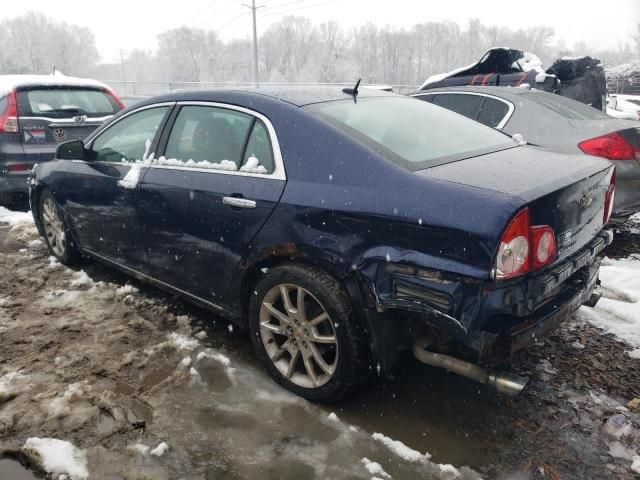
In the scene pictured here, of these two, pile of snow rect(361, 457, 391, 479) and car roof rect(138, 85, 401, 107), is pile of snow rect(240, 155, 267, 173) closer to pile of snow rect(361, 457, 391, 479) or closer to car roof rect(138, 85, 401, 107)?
car roof rect(138, 85, 401, 107)

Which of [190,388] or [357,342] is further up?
[357,342]

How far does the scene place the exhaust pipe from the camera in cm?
220

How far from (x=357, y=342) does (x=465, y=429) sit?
2.27 ft

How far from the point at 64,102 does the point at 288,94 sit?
487 centimetres

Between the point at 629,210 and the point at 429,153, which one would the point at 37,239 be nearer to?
the point at 429,153

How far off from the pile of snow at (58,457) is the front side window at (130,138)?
1.85 meters

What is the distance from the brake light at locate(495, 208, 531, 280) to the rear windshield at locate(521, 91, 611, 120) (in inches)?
123

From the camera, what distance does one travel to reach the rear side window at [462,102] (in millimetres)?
5202

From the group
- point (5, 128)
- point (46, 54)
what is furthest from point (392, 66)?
point (5, 128)

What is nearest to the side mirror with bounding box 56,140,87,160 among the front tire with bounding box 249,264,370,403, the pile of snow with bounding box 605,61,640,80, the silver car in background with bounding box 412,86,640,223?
the front tire with bounding box 249,264,370,403

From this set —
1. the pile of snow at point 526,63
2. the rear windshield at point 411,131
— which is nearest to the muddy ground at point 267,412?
the rear windshield at point 411,131

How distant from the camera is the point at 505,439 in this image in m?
2.43

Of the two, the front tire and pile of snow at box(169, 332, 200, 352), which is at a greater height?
the front tire

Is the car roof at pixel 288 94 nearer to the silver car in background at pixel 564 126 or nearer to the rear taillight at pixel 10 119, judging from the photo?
the silver car in background at pixel 564 126
